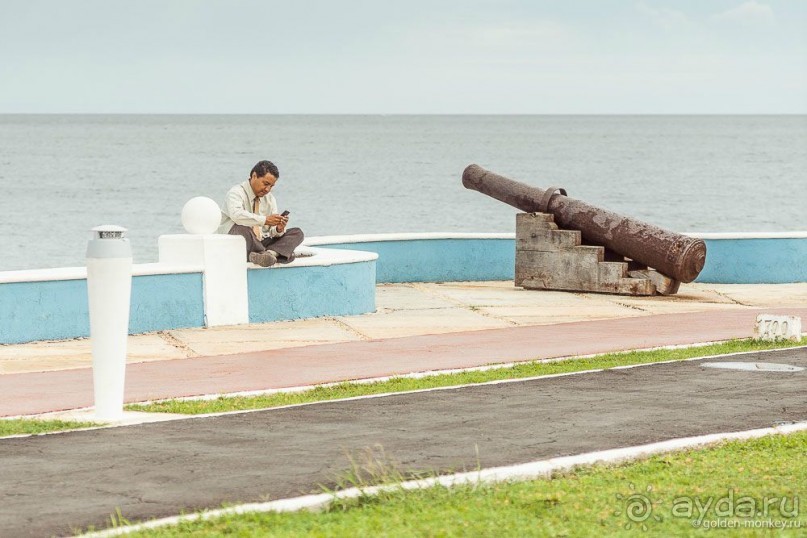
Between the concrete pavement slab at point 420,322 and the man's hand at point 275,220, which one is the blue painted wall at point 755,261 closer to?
the concrete pavement slab at point 420,322

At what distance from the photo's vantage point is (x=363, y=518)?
623cm

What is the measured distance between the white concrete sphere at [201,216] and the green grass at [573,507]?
7808mm

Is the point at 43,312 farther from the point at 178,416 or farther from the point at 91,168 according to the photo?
the point at 91,168

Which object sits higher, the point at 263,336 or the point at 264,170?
the point at 264,170

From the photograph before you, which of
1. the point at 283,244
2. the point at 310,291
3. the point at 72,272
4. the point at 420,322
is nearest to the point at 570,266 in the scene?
the point at 420,322

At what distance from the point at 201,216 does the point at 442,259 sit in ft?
17.8

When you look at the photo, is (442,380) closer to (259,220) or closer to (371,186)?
(259,220)

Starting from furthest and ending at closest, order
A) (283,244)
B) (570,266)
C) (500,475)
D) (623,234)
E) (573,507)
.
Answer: (570,266), (623,234), (283,244), (500,475), (573,507)

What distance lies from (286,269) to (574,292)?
436 centimetres

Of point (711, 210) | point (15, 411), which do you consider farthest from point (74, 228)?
point (15, 411)

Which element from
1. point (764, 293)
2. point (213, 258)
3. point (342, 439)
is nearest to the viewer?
point (342, 439)

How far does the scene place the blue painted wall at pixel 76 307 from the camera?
42.6 ft

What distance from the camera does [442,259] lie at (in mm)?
19219

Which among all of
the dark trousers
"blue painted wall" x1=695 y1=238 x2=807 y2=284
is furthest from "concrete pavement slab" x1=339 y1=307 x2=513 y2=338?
"blue painted wall" x1=695 y1=238 x2=807 y2=284
